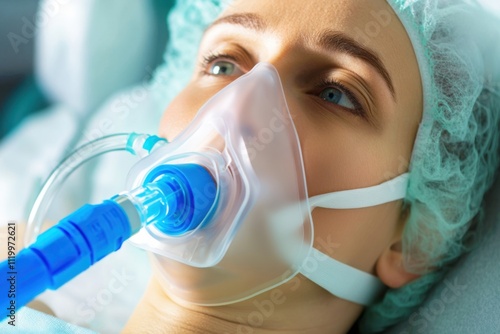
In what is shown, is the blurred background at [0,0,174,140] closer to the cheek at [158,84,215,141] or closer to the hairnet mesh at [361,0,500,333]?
the cheek at [158,84,215,141]

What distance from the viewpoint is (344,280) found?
1368mm

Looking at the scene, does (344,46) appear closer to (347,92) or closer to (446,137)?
(347,92)

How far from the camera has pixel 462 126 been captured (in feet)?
4.43

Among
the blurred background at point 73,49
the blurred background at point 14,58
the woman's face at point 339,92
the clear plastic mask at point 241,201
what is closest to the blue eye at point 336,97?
the woman's face at point 339,92

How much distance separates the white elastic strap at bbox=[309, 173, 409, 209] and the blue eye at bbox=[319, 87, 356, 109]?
0.17 meters

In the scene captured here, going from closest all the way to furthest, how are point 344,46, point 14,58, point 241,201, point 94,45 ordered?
1. point 241,201
2. point 344,46
3. point 94,45
4. point 14,58

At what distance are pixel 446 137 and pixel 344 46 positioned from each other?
0.30 metres

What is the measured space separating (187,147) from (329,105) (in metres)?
0.33

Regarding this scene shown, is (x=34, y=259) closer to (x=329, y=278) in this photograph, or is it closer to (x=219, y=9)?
(x=329, y=278)

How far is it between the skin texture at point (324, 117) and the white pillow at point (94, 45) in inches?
34.1

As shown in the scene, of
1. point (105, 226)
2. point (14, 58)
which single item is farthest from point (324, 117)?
point (14, 58)

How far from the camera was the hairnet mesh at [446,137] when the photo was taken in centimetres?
135

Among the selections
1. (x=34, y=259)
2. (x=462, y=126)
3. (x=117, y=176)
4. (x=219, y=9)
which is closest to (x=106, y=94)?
(x=117, y=176)

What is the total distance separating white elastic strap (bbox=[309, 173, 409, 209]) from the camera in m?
1.22
